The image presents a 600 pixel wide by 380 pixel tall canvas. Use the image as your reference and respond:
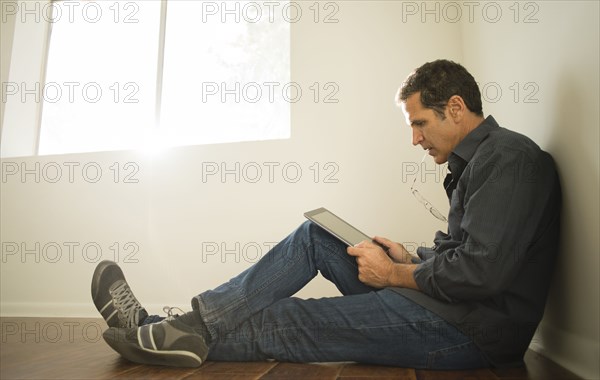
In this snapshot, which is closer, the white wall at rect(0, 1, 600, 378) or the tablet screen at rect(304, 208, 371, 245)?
the tablet screen at rect(304, 208, 371, 245)

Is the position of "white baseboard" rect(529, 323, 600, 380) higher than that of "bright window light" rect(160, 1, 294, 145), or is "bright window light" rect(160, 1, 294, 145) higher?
"bright window light" rect(160, 1, 294, 145)

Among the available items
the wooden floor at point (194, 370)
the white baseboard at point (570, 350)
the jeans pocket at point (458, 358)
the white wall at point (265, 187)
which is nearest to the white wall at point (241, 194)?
the white wall at point (265, 187)

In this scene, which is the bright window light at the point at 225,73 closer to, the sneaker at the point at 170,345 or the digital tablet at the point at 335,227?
the digital tablet at the point at 335,227

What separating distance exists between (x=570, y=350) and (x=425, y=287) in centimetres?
45

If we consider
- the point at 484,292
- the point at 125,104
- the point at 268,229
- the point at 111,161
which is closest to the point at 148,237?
the point at 111,161

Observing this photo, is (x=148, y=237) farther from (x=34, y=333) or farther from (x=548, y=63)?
(x=548, y=63)

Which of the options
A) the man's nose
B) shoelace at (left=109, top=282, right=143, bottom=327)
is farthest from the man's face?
shoelace at (left=109, top=282, right=143, bottom=327)

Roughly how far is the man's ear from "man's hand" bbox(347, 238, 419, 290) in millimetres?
459

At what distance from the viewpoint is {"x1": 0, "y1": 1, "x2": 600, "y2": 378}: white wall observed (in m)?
2.33

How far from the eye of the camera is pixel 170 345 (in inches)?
48.9

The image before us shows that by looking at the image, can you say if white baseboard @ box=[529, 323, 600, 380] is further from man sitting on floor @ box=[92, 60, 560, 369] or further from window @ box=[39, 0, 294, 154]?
window @ box=[39, 0, 294, 154]

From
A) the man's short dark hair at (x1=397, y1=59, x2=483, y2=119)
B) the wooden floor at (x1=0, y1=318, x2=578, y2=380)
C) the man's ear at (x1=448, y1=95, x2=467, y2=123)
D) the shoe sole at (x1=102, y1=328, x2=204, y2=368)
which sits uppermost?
the man's short dark hair at (x1=397, y1=59, x2=483, y2=119)

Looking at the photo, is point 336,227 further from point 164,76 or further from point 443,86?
point 164,76

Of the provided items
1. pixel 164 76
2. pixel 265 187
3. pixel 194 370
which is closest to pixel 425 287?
pixel 194 370
